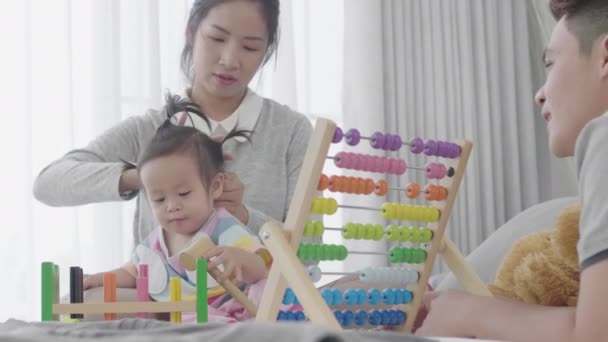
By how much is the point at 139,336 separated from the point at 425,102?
303 centimetres

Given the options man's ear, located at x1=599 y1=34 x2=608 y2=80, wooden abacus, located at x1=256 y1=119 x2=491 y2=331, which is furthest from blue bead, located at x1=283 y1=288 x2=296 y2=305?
man's ear, located at x1=599 y1=34 x2=608 y2=80

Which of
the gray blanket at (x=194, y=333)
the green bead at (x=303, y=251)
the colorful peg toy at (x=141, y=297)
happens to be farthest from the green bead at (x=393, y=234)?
the gray blanket at (x=194, y=333)

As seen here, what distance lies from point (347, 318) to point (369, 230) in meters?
0.20

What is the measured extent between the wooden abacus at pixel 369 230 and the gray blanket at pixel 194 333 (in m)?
0.60

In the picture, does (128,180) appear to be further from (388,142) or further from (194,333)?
(194,333)

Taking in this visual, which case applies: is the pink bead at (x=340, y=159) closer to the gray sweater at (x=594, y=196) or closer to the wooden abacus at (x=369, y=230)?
the wooden abacus at (x=369, y=230)

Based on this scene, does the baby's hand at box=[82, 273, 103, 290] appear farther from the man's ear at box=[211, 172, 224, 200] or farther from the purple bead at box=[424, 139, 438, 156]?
the purple bead at box=[424, 139, 438, 156]

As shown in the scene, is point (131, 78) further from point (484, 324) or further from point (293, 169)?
point (484, 324)

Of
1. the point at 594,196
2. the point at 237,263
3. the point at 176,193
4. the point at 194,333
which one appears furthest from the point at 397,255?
the point at 194,333

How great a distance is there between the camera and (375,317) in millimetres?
1840

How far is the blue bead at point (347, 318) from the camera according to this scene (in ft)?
5.96

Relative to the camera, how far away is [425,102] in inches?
148

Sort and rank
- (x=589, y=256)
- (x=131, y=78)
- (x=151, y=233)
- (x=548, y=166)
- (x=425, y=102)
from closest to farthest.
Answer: (x=589, y=256)
(x=151, y=233)
(x=131, y=78)
(x=425, y=102)
(x=548, y=166)

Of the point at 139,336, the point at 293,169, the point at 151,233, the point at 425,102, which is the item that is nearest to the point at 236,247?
the point at 151,233
